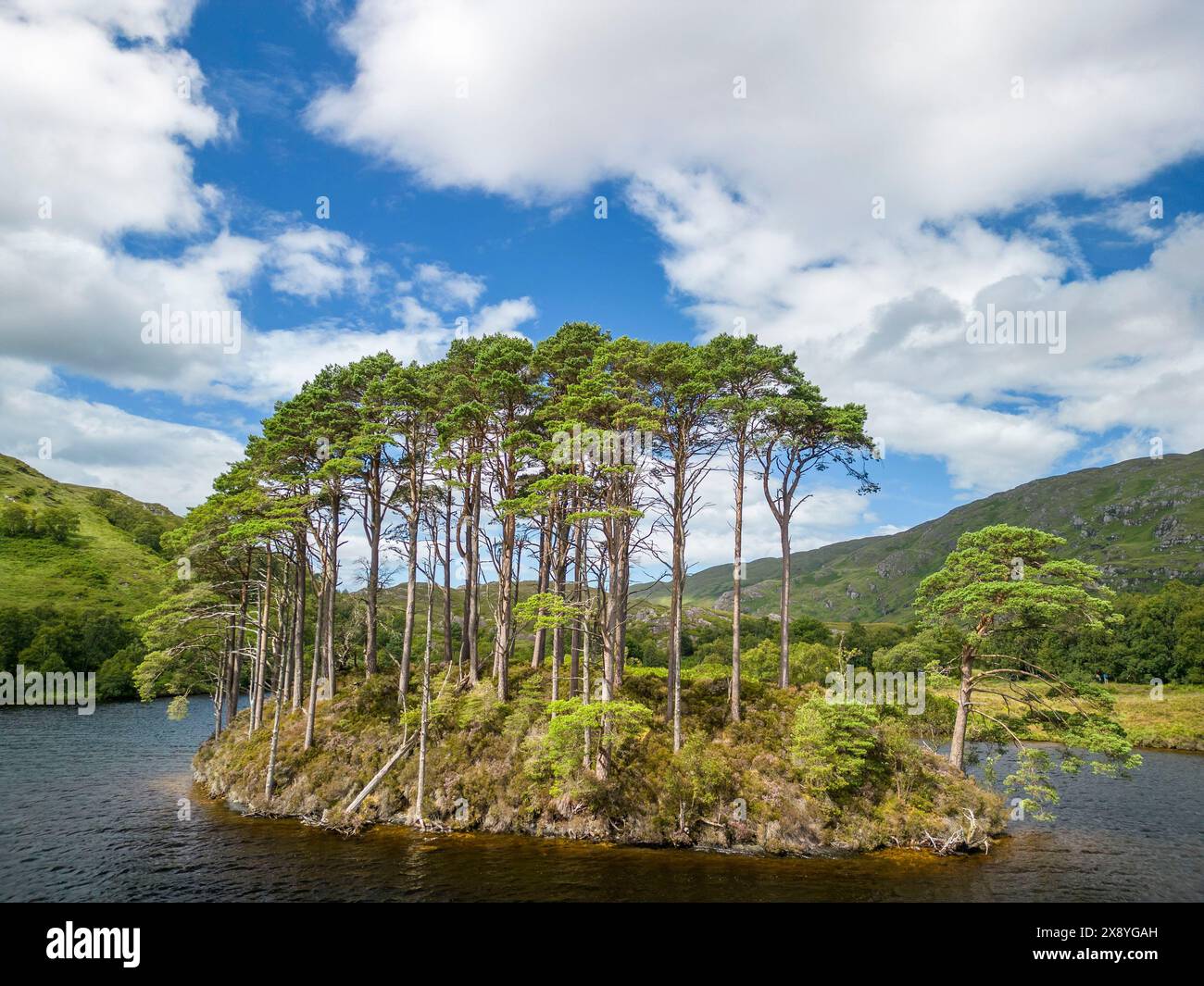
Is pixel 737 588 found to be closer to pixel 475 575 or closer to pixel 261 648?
pixel 475 575

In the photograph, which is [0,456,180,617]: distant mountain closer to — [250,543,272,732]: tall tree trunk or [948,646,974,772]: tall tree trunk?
[250,543,272,732]: tall tree trunk

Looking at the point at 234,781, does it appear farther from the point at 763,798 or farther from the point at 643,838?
the point at 763,798

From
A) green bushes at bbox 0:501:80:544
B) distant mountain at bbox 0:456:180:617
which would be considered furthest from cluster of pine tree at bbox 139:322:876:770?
green bushes at bbox 0:501:80:544

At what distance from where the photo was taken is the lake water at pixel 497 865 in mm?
22422

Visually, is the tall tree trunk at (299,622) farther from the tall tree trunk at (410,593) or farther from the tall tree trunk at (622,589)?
the tall tree trunk at (622,589)

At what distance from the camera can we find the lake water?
73.6 feet

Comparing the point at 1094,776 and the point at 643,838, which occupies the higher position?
the point at 643,838

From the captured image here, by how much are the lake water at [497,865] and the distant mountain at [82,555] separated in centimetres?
9079

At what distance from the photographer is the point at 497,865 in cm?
2500

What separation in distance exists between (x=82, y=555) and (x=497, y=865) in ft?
501

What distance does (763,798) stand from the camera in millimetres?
27641

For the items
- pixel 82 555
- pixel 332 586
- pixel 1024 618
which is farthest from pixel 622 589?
pixel 82 555
